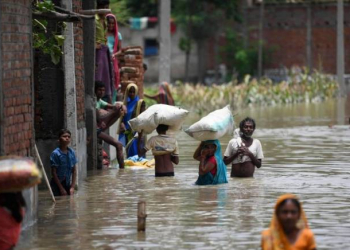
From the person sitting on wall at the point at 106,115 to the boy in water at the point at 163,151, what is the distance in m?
1.67

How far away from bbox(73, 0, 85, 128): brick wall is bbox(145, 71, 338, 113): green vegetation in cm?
1663

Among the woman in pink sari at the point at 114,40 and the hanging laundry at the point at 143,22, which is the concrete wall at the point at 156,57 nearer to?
the hanging laundry at the point at 143,22

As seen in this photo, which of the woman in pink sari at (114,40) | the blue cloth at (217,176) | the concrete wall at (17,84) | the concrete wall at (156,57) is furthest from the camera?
the concrete wall at (156,57)

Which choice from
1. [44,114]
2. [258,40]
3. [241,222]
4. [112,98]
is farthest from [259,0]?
[241,222]

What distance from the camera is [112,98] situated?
20500mm

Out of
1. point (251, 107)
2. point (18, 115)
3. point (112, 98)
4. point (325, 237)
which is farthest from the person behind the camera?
point (251, 107)

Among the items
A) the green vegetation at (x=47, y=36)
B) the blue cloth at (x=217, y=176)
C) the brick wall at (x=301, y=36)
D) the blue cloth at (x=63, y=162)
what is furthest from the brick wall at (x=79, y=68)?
the brick wall at (x=301, y=36)

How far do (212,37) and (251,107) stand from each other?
70.1ft

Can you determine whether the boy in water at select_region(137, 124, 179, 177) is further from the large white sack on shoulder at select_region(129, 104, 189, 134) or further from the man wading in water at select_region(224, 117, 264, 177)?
the man wading in water at select_region(224, 117, 264, 177)

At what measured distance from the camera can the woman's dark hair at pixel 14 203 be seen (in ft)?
29.3

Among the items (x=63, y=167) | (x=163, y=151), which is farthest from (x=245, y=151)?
(x=63, y=167)

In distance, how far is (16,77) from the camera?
1191 cm

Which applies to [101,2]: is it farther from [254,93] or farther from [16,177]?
[254,93]

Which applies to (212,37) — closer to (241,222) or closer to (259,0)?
(259,0)
